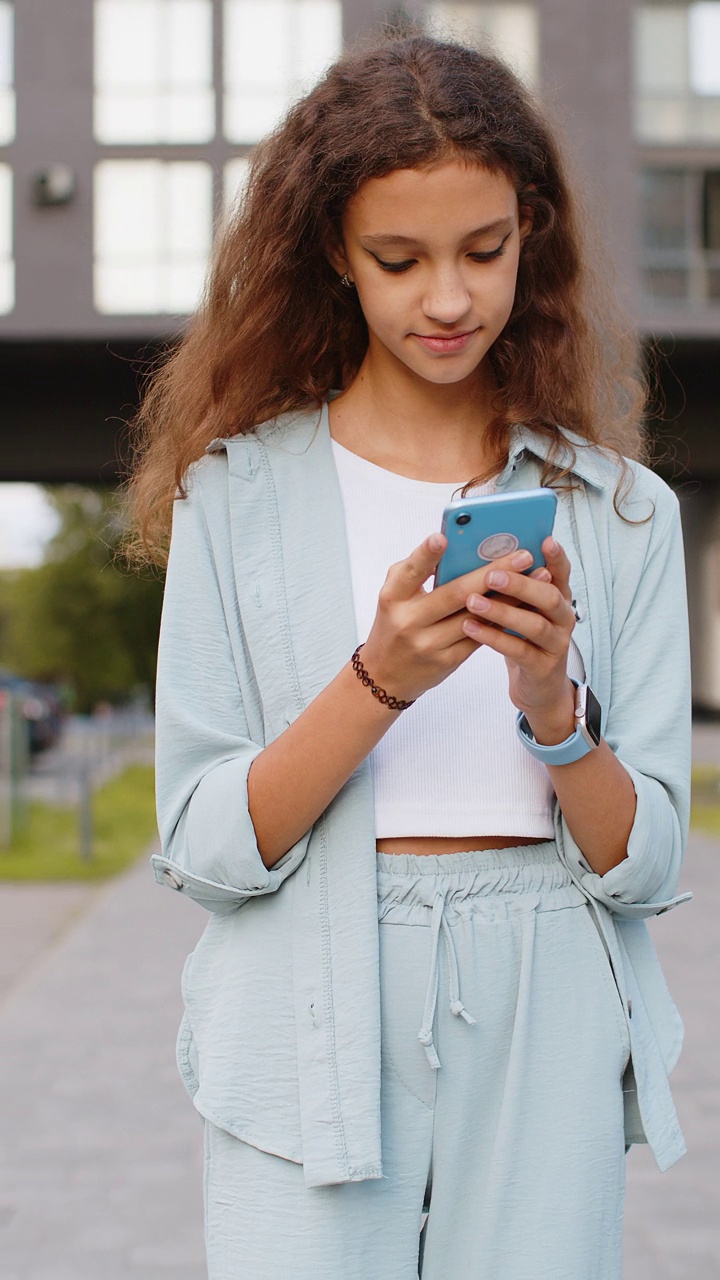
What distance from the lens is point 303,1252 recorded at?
1.44m

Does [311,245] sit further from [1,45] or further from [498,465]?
[1,45]

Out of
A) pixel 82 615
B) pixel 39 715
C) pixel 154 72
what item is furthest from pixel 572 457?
pixel 82 615

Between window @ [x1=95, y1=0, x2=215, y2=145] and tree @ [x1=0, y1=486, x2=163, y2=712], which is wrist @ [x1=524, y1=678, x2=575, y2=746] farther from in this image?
tree @ [x1=0, y1=486, x2=163, y2=712]

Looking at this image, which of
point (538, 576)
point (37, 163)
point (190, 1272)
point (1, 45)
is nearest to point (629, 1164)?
Answer: point (190, 1272)

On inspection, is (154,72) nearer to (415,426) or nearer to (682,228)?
(682,228)

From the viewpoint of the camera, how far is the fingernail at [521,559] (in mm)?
1293

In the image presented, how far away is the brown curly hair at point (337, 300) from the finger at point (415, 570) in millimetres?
418

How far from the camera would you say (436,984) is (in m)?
1.48

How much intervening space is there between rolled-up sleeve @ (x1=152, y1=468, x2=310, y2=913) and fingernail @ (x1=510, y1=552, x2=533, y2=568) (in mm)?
372

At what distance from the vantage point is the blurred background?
13.8ft

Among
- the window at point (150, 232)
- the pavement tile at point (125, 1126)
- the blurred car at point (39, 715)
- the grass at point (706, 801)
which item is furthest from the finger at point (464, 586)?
the blurred car at point (39, 715)

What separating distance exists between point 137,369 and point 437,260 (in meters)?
1.66

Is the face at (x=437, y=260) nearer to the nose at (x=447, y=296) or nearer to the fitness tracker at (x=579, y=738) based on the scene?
the nose at (x=447, y=296)

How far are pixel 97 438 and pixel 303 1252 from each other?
57.9 ft
